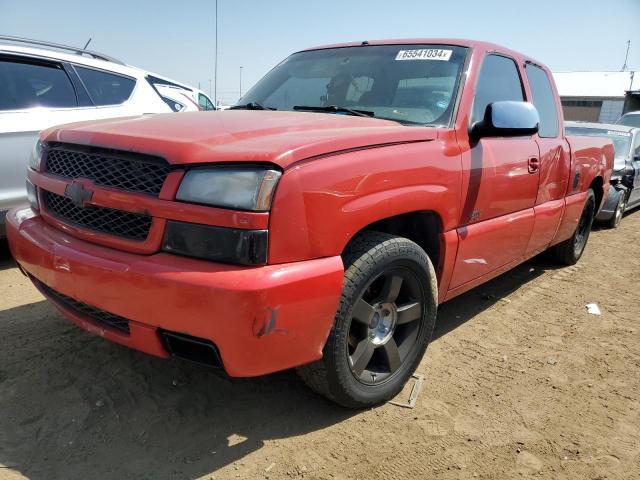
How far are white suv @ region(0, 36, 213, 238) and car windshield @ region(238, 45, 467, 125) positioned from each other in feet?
6.40

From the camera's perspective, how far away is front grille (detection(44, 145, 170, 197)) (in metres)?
1.87

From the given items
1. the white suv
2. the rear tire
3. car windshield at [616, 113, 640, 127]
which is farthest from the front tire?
car windshield at [616, 113, 640, 127]

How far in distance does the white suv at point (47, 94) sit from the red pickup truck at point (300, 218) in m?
1.80

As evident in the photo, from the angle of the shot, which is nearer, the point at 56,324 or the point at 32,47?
the point at 56,324

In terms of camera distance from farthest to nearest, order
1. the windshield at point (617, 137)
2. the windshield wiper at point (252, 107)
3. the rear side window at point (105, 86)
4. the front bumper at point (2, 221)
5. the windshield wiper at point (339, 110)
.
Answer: the windshield at point (617, 137) < the rear side window at point (105, 86) < the front bumper at point (2, 221) < the windshield wiper at point (252, 107) < the windshield wiper at point (339, 110)

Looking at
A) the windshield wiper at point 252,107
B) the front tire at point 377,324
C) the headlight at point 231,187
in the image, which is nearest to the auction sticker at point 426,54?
the windshield wiper at point 252,107

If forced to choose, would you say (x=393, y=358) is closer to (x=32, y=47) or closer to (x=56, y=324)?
(x=56, y=324)

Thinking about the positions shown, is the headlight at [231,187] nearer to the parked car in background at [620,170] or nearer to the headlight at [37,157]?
the headlight at [37,157]

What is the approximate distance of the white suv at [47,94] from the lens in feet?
13.1

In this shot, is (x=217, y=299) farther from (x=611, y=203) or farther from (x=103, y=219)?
(x=611, y=203)

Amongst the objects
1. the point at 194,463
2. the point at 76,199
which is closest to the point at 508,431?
the point at 194,463

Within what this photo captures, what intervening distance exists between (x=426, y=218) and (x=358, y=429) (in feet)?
3.55

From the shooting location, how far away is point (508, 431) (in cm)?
233

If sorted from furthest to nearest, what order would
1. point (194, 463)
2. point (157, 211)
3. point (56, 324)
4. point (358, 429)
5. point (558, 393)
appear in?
point (56, 324) → point (558, 393) → point (358, 429) → point (194, 463) → point (157, 211)
